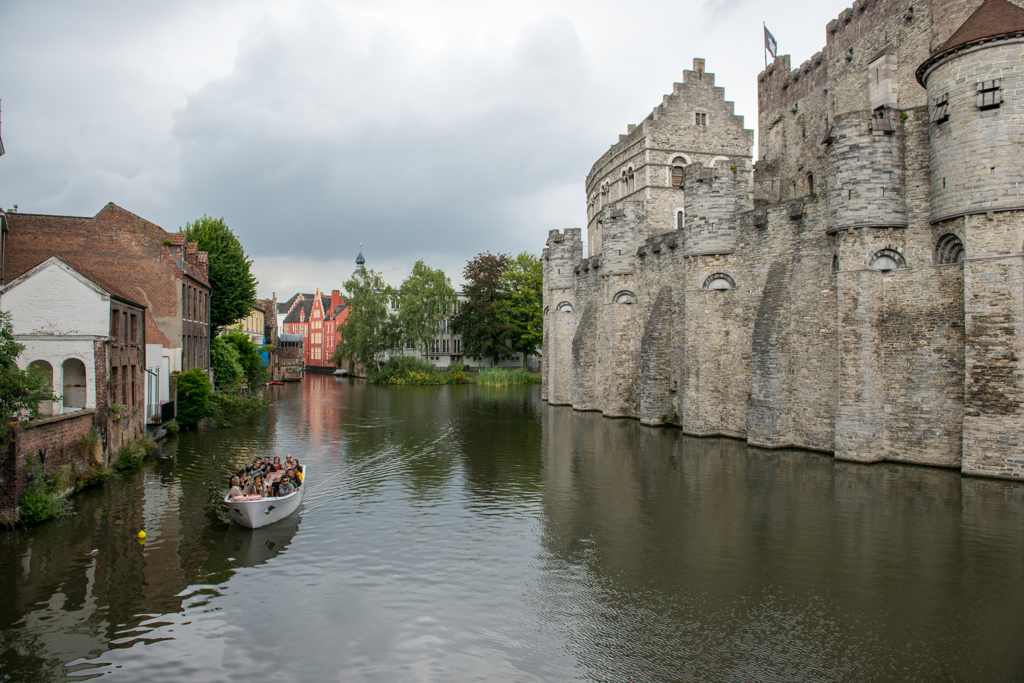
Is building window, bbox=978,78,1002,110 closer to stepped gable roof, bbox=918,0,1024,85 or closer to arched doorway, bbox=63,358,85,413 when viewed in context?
stepped gable roof, bbox=918,0,1024,85

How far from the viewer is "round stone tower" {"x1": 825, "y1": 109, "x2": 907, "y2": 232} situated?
57.1ft

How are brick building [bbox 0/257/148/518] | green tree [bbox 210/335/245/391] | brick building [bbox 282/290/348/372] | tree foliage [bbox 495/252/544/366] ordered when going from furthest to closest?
1. brick building [bbox 282/290/348/372]
2. tree foliage [bbox 495/252/544/366]
3. green tree [bbox 210/335/245/391]
4. brick building [bbox 0/257/148/518]

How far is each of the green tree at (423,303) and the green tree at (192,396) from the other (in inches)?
1495

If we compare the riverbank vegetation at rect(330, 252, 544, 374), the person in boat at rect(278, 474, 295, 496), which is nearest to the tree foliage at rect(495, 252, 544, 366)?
the riverbank vegetation at rect(330, 252, 544, 374)

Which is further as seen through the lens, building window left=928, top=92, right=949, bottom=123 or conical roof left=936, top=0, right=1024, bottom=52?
building window left=928, top=92, right=949, bottom=123

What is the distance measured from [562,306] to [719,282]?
16204mm

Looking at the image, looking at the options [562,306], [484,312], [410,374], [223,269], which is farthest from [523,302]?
[223,269]

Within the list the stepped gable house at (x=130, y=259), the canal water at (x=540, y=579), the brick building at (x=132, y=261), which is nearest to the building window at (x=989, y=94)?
the canal water at (x=540, y=579)

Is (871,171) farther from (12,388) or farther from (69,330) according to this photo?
(69,330)

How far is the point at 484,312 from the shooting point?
219 feet

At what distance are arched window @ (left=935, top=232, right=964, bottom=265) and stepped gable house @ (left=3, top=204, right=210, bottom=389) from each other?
2568 cm

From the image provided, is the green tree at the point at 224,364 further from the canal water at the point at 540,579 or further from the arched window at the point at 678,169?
the arched window at the point at 678,169

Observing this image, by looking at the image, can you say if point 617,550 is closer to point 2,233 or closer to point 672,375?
point 672,375

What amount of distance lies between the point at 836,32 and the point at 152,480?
30.5m
